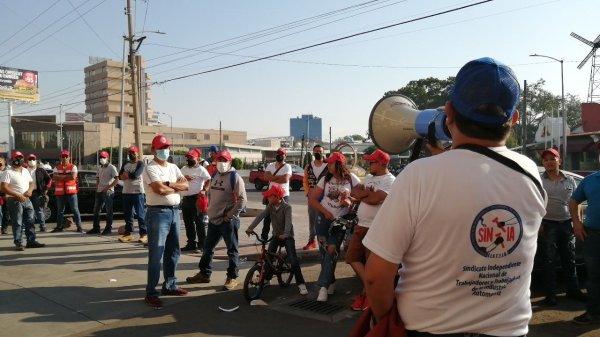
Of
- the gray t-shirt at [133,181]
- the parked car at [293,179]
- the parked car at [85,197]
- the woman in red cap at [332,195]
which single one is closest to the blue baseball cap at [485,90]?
the woman in red cap at [332,195]

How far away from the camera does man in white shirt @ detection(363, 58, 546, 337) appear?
60.1 inches

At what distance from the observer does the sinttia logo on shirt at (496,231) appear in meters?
A: 1.53

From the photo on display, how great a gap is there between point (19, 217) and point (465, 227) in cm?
966

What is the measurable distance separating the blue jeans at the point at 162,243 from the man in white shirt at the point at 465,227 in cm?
461

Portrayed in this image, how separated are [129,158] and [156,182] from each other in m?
4.83

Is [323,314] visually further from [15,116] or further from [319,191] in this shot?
[15,116]

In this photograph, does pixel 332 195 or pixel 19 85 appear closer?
pixel 332 195

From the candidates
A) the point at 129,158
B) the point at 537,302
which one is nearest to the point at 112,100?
the point at 129,158

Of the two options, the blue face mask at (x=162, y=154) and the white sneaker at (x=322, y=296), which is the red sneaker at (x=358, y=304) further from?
the blue face mask at (x=162, y=154)

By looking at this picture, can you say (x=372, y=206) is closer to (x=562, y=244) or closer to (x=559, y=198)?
(x=559, y=198)

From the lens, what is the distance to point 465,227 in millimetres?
1528

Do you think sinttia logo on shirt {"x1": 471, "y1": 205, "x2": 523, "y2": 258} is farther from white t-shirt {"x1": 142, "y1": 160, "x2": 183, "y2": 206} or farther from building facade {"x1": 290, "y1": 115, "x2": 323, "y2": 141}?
building facade {"x1": 290, "y1": 115, "x2": 323, "y2": 141}

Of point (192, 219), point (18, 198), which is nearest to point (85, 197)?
point (18, 198)

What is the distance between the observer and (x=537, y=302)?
5.75 meters
